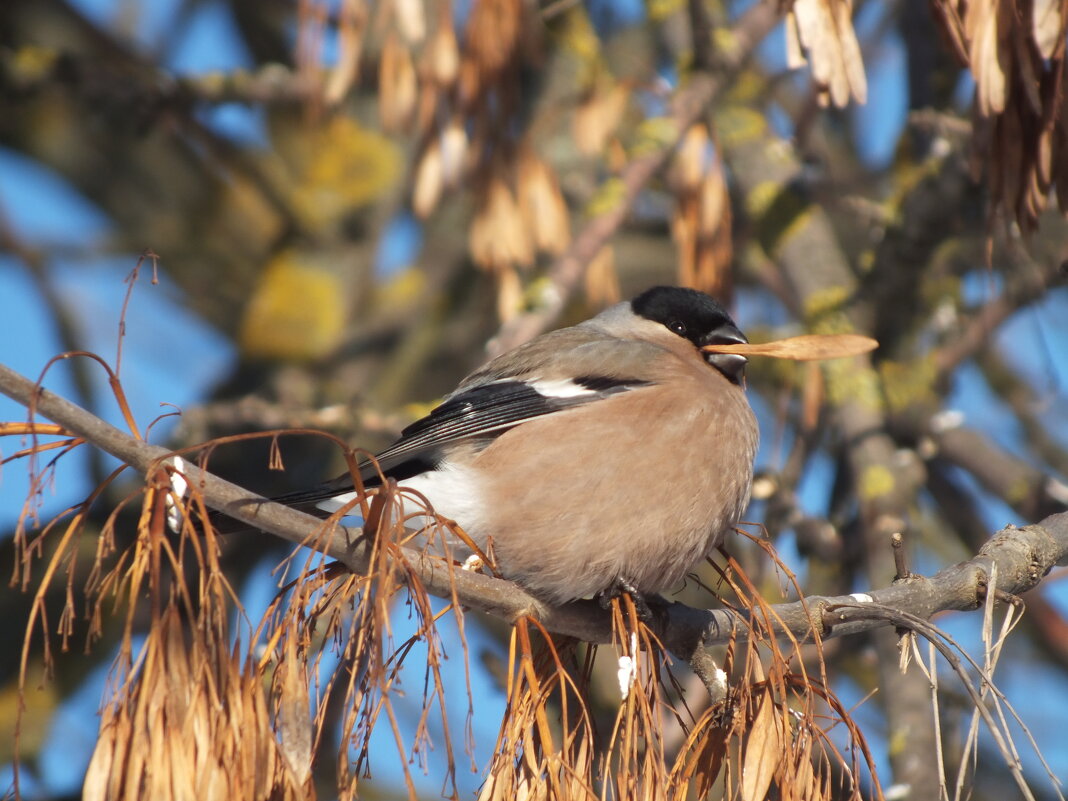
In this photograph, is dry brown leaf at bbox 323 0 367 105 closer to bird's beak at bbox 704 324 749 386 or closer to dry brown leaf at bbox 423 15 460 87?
dry brown leaf at bbox 423 15 460 87

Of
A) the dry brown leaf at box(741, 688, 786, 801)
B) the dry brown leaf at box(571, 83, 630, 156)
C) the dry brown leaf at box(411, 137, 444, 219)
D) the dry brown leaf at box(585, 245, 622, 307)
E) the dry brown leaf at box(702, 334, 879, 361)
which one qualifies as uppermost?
the dry brown leaf at box(571, 83, 630, 156)

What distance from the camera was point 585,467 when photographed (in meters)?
3.11

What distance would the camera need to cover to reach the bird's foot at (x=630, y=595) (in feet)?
9.49

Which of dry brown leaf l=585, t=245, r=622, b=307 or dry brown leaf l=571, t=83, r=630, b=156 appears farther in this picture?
dry brown leaf l=585, t=245, r=622, b=307

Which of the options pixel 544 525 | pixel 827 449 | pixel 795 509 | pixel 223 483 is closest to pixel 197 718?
pixel 223 483

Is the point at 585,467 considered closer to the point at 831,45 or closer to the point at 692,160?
the point at 831,45

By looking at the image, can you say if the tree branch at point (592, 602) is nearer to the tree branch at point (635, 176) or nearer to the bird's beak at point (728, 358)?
the bird's beak at point (728, 358)

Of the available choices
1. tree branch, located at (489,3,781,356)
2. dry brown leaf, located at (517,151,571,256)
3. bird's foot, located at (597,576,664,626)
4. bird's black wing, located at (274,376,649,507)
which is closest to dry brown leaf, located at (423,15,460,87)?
dry brown leaf, located at (517,151,571,256)

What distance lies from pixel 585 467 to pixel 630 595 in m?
0.37

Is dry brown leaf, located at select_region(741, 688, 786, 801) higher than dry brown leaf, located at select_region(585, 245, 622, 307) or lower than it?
lower

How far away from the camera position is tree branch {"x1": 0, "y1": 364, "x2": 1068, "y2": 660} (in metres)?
1.88

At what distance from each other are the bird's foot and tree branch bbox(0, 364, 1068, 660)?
37 mm

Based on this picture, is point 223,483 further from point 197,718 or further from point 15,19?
point 15,19

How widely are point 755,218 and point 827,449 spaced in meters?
1.27
